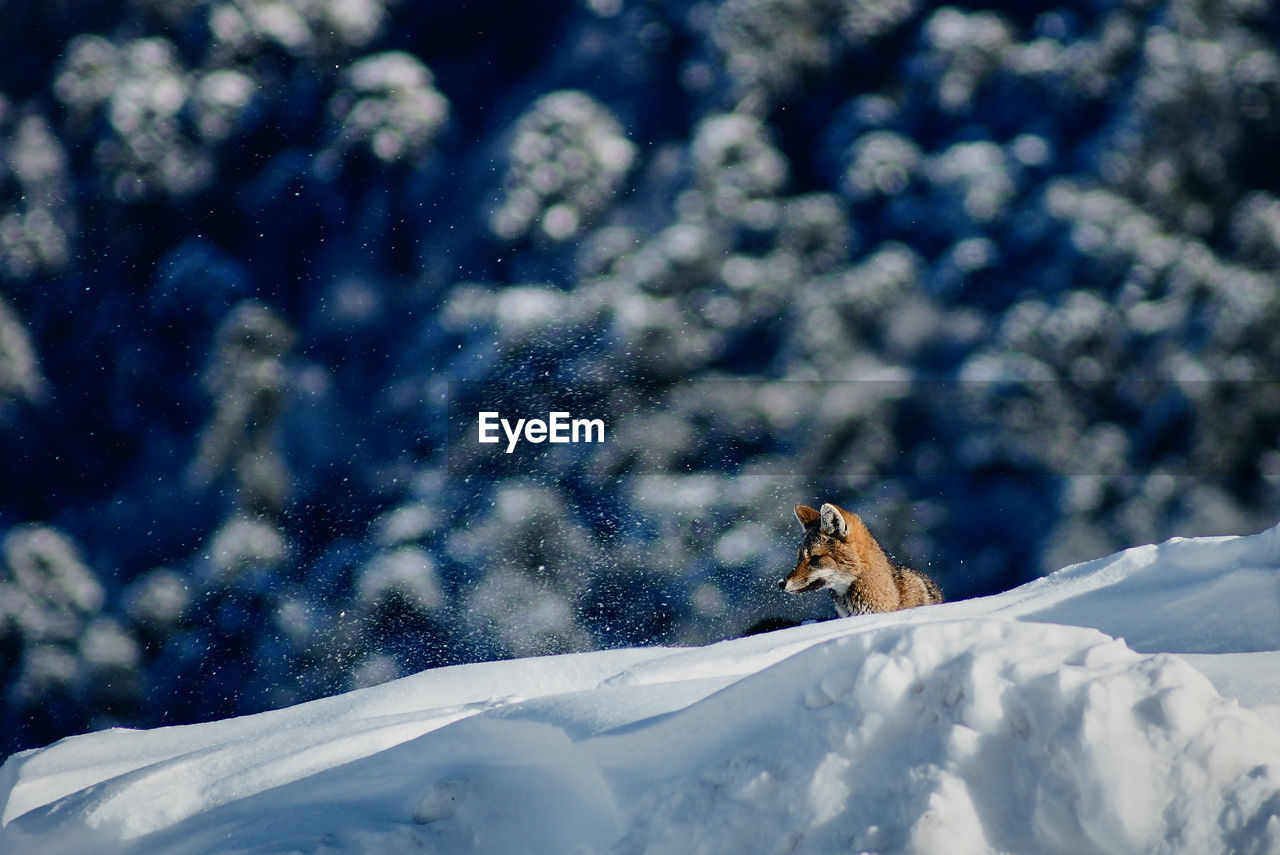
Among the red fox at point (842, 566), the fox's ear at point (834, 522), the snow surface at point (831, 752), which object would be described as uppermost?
the snow surface at point (831, 752)

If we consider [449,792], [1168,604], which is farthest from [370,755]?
[1168,604]

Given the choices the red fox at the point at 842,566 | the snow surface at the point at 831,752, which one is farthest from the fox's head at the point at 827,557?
the snow surface at the point at 831,752

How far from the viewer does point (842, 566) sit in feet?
10.8

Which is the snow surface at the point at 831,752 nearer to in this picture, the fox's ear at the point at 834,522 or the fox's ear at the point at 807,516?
the fox's ear at the point at 834,522

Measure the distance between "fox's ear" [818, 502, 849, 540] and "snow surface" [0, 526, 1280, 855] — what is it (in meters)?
0.83

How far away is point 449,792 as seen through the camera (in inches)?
65.9

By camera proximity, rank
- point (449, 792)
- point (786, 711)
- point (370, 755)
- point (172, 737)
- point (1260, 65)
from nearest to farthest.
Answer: point (786, 711)
point (449, 792)
point (370, 755)
point (172, 737)
point (1260, 65)

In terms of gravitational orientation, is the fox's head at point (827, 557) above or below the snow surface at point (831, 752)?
below

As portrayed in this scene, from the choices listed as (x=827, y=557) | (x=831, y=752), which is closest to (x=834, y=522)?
(x=827, y=557)

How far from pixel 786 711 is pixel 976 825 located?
33 centimetres

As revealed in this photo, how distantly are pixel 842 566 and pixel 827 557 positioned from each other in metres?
0.07

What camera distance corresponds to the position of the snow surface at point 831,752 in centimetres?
118

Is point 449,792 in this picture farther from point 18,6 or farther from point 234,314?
point 18,6

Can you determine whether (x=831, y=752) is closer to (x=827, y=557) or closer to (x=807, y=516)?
(x=827, y=557)
